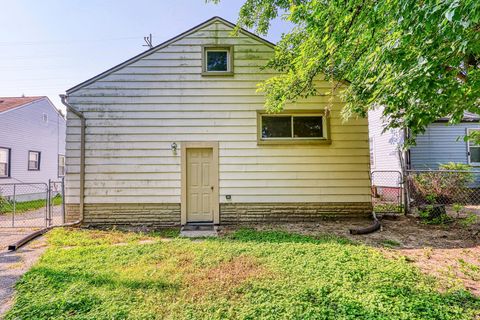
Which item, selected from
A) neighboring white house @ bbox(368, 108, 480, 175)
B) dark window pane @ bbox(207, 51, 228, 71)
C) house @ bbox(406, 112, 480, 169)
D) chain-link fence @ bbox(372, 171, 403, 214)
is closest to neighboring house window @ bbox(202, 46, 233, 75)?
dark window pane @ bbox(207, 51, 228, 71)

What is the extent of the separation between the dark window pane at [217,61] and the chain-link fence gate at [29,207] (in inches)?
204

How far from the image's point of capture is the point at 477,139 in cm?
529

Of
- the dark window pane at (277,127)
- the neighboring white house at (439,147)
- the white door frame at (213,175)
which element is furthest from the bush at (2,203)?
the neighboring white house at (439,147)

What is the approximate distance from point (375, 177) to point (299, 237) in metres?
8.29

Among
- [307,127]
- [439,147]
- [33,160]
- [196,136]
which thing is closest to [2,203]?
[33,160]

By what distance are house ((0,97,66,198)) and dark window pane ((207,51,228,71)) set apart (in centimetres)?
1085

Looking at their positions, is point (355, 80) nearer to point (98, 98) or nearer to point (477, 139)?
point (477, 139)

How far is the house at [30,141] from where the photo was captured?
11531 mm

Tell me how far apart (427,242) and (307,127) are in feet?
12.5

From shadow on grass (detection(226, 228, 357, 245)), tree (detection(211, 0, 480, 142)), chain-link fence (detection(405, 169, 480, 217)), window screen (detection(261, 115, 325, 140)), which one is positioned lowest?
shadow on grass (detection(226, 228, 357, 245))

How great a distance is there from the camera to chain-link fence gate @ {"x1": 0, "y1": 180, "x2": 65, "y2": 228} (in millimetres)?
6919

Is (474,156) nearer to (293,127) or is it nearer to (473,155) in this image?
(473,155)

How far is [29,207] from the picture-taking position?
10.5 metres

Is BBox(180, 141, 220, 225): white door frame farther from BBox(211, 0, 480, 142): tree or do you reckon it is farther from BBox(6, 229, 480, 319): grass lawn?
BBox(211, 0, 480, 142): tree
